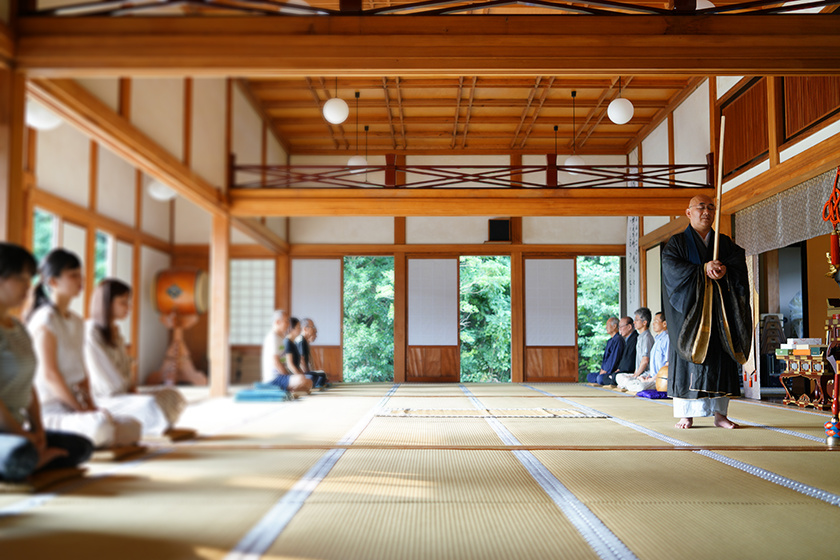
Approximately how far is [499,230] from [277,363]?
16.3 ft

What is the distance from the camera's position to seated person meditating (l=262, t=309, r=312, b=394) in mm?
6621

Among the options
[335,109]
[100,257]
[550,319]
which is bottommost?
[550,319]

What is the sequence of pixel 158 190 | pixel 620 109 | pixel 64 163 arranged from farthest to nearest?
pixel 620 109
pixel 158 190
pixel 64 163

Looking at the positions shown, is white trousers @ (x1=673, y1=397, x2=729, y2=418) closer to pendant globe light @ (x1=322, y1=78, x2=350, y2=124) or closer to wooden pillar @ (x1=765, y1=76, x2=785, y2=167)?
wooden pillar @ (x1=765, y1=76, x2=785, y2=167)

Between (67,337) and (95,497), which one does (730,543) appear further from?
(67,337)

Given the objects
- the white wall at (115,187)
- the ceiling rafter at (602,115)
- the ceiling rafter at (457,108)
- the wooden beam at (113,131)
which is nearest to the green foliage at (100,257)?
the white wall at (115,187)

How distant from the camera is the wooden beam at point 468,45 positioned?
11.4ft

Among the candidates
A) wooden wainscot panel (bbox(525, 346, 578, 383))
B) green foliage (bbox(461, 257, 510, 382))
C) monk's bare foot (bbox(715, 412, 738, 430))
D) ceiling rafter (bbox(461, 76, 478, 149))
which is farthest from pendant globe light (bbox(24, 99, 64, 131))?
green foliage (bbox(461, 257, 510, 382))

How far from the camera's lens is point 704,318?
4.00 metres

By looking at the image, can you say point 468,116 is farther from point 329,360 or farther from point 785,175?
point 785,175

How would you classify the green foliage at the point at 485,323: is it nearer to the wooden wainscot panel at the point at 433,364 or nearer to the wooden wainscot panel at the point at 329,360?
the wooden wainscot panel at the point at 433,364

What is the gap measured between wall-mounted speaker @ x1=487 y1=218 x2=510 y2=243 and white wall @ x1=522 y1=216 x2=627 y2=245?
32cm

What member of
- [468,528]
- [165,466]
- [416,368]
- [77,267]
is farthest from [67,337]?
[416,368]

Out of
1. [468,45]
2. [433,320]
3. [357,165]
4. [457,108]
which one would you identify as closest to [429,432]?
[468,45]
